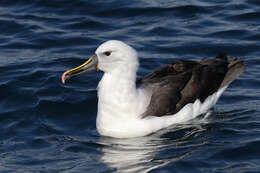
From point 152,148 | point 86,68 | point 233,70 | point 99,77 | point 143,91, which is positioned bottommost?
point 152,148

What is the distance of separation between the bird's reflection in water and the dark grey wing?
0.40 meters

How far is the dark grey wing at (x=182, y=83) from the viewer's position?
31.0 ft

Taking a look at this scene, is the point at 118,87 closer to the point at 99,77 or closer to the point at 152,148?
the point at 152,148

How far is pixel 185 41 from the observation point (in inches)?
515

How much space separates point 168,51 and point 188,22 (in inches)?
64.3

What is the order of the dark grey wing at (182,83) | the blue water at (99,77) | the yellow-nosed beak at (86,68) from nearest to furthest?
the blue water at (99,77) < the yellow-nosed beak at (86,68) < the dark grey wing at (182,83)

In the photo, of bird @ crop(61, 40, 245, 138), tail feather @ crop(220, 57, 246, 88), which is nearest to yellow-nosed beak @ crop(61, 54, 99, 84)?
bird @ crop(61, 40, 245, 138)

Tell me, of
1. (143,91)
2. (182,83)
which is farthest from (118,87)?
(182,83)

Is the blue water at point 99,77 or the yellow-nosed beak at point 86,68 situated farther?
the yellow-nosed beak at point 86,68

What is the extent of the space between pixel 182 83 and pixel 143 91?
30.0 inches

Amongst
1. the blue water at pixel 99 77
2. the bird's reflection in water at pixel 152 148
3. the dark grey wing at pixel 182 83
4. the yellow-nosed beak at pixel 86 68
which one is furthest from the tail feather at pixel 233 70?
the yellow-nosed beak at pixel 86 68

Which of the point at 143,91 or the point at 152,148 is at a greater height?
the point at 143,91

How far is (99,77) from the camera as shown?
11.8 metres

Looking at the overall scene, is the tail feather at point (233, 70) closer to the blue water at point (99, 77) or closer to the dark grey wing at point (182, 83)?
the dark grey wing at point (182, 83)
